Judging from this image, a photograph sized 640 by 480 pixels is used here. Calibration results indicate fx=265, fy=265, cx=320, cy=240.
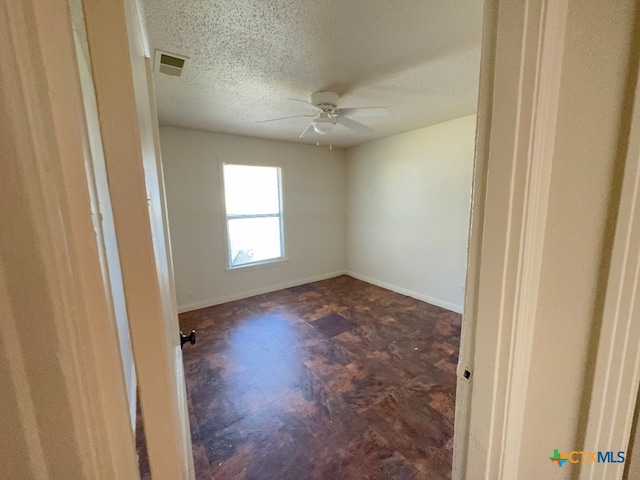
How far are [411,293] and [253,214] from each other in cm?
270

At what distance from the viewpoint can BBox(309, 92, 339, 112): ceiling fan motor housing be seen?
2189 millimetres

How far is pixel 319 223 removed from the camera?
4715mm

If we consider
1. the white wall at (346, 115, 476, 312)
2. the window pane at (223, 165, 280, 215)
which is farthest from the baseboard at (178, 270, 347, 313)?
the window pane at (223, 165, 280, 215)

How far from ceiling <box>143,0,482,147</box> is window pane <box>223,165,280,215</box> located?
1168mm

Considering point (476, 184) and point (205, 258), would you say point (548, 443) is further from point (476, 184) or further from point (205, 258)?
point (205, 258)

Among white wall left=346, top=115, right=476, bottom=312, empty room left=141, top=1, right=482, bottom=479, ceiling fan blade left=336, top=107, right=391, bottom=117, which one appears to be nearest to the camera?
empty room left=141, top=1, right=482, bottom=479

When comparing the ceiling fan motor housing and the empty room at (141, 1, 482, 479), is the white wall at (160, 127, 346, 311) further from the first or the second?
the ceiling fan motor housing

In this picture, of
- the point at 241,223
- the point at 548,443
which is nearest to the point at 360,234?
the point at 241,223

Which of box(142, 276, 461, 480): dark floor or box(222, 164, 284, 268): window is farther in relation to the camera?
box(222, 164, 284, 268): window

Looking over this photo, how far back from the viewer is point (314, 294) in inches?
164

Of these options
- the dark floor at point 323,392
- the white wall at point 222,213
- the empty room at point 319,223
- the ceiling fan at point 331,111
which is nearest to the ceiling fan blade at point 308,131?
the empty room at point 319,223

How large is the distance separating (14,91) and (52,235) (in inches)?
6.1

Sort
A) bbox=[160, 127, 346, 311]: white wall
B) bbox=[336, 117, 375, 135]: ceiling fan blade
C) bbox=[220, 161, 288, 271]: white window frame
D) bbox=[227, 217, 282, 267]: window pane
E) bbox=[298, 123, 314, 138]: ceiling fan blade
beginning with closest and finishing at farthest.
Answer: bbox=[336, 117, 375, 135]: ceiling fan blade, bbox=[298, 123, 314, 138]: ceiling fan blade, bbox=[160, 127, 346, 311]: white wall, bbox=[220, 161, 288, 271]: white window frame, bbox=[227, 217, 282, 267]: window pane

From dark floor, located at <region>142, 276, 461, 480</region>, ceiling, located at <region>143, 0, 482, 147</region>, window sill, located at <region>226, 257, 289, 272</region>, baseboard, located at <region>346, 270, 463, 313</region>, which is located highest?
ceiling, located at <region>143, 0, 482, 147</region>
